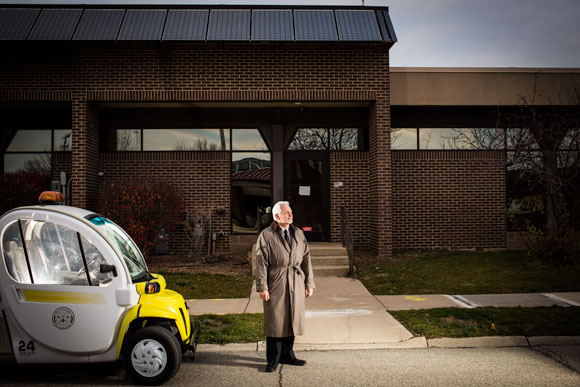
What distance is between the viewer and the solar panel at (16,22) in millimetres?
12312

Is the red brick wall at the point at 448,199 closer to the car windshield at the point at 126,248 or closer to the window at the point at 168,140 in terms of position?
the window at the point at 168,140

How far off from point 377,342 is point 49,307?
3933mm

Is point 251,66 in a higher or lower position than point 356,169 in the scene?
higher

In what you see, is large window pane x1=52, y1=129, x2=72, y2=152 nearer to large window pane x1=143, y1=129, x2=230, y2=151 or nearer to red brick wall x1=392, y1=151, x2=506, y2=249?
large window pane x1=143, y1=129, x2=230, y2=151

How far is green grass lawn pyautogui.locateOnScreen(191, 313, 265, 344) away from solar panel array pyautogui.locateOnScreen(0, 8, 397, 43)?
25.4 ft

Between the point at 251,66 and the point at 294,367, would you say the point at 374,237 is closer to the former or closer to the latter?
the point at 251,66

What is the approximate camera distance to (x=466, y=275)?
1041 cm

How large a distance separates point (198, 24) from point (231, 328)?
30.1ft

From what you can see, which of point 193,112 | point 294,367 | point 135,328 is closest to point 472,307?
point 294,367

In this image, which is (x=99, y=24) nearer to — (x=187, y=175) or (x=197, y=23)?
(x=197, y=23)

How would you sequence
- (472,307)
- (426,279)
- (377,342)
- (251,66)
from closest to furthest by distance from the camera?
(377,342), (472,307), (426,279), (251,66)

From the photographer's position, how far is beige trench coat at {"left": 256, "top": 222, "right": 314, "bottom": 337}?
525 centimetres

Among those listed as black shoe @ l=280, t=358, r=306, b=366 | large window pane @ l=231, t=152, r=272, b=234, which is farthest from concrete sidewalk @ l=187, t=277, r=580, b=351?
large window pane @ l=231, t=152, r=272, b=234

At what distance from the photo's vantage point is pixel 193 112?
47.1ft
